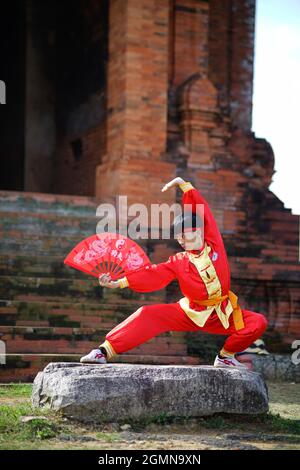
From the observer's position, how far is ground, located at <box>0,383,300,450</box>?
5867 millimetres

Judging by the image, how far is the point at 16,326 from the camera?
9.42 metres

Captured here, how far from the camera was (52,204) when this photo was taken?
459 inches

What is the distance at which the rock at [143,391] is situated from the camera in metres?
6.33

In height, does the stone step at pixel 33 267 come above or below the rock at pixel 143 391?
above

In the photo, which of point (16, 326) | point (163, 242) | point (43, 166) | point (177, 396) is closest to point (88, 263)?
point (177, 396)

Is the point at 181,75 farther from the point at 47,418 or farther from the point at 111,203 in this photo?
the point at 47,418

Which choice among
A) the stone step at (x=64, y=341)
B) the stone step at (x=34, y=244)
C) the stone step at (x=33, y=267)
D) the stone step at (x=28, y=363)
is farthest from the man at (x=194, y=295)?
the stone step at (x=34, y=244)

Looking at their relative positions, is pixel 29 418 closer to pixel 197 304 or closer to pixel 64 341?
pixel 197 304

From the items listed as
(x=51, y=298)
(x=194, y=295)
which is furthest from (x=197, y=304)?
(x=51, y=298)

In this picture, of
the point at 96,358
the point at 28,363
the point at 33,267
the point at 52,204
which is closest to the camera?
the point at 96,358

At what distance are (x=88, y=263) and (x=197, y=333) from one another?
3.82 m

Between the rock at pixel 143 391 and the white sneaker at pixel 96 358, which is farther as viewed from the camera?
the white sneaker at pixel 96 358

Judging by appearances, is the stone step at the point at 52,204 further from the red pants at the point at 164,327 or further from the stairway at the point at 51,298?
the red pants at the point at 164,327

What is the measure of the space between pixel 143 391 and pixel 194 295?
2.76 ft
